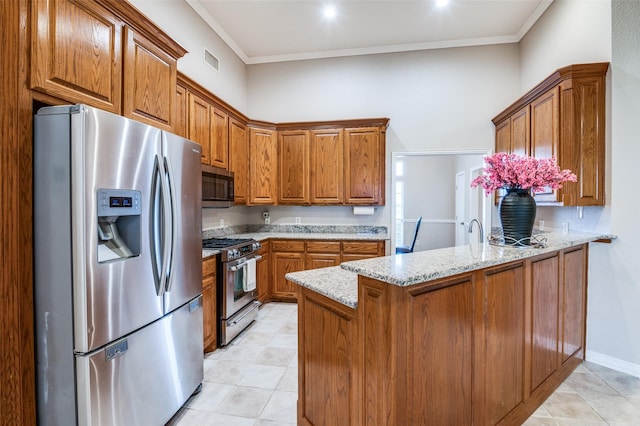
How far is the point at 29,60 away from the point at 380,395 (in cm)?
199

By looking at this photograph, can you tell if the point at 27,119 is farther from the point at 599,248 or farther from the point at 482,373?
the point at 599,248

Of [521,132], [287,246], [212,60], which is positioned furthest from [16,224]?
[521,132]

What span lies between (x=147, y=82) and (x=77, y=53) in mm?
477

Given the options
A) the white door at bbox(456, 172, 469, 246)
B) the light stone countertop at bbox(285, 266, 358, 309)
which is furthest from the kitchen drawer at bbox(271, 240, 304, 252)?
the white door at bbox(456, 172, 469, 246)

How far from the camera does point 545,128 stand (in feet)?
9.61

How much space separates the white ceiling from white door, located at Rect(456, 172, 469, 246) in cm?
284

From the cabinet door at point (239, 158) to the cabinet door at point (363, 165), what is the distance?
54.1 inches

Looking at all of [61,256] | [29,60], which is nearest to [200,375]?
[61,256]

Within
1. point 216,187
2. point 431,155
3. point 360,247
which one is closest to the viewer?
point 216,187

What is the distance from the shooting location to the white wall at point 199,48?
119 inches

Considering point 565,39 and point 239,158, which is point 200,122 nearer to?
point 239,158

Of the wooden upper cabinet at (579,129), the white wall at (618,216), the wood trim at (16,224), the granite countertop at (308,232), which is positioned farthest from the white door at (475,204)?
the wood trim at (16,224)

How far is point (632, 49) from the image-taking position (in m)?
2.46

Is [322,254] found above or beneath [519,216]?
beneath
